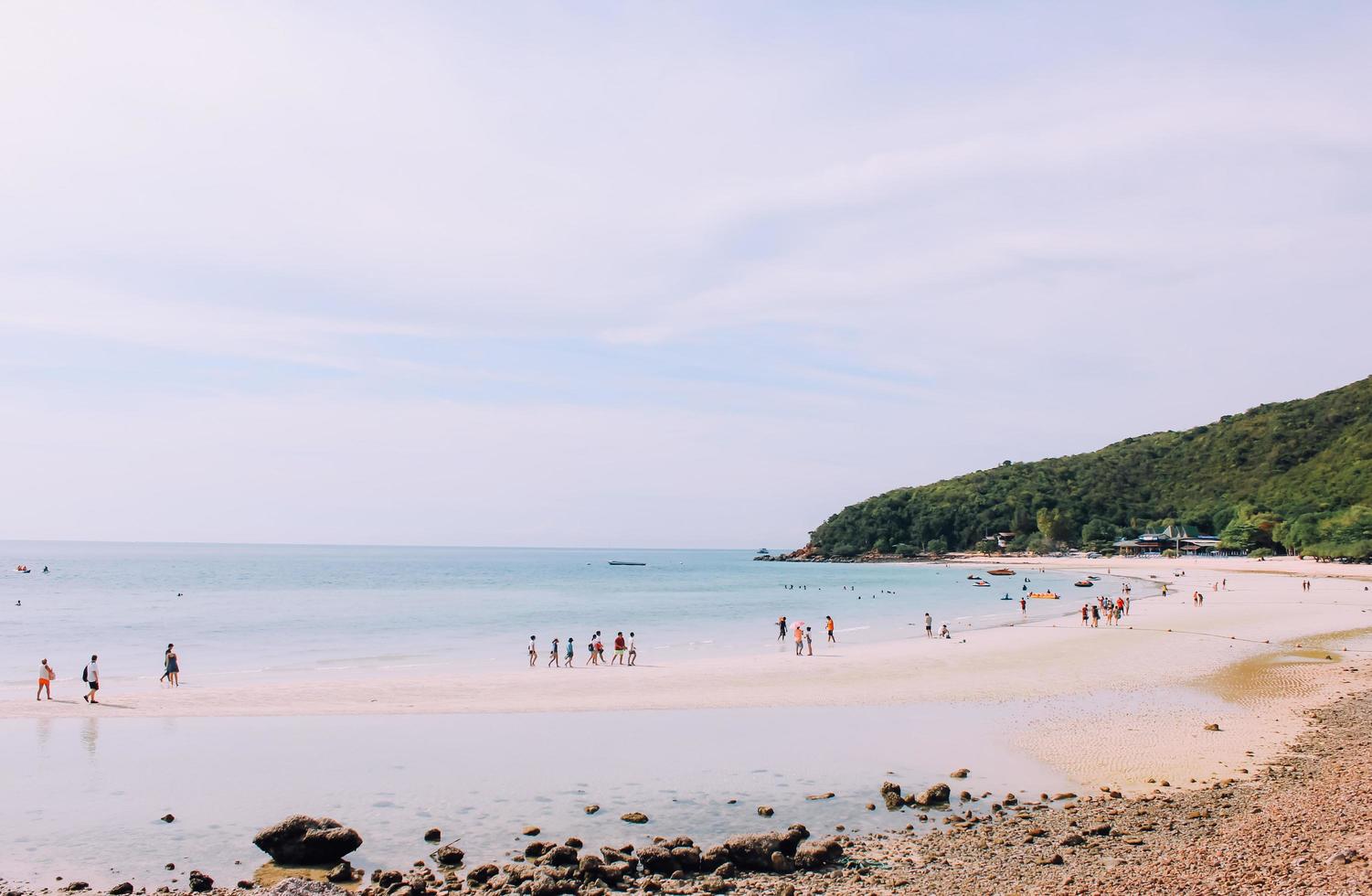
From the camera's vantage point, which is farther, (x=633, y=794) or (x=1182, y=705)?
(x=1182, y=705)

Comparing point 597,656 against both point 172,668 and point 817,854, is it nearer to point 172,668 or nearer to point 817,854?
point 172,668

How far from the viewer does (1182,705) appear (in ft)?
72.5

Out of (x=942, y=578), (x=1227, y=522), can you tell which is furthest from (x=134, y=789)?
(x=1227, y=522)

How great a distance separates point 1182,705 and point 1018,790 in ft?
32.7

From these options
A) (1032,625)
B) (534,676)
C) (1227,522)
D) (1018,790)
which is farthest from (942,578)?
(1018,790)

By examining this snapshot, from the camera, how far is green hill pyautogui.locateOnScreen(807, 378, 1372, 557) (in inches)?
4641

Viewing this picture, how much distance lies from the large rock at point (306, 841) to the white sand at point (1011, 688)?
11.4 m

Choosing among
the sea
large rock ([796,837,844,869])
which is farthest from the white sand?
large rock ([796,837,844,869])

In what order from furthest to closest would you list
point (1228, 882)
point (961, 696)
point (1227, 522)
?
point (1227, 522) → point (961, 696) → point (1228, 882)

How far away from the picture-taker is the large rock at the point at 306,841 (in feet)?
39.1

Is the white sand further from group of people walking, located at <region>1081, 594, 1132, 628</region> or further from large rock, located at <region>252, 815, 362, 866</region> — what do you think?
large rock, located at <region>252, 815, 362, 866</region>

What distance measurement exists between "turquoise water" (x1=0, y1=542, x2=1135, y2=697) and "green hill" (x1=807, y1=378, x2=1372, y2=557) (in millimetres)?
33877

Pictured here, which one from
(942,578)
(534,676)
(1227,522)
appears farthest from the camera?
(1227,522)

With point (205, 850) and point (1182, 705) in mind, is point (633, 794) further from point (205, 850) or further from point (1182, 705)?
point (1182, 705)
